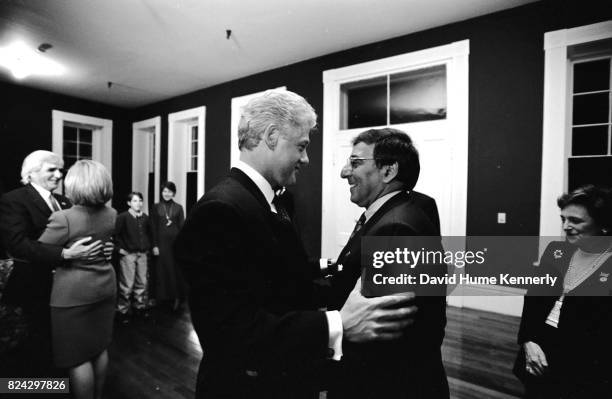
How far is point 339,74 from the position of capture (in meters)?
5.26

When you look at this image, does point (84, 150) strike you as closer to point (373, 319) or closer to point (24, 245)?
point (24, 245)

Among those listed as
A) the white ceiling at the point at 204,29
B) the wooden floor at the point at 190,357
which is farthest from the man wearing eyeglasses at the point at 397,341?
the white ceiling at the point at 204,29

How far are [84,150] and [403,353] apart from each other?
9.09 meters

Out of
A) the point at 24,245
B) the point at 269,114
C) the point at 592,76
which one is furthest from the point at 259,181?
the point at 592,76

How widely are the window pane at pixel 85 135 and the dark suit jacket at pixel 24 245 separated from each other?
7018 millimetres

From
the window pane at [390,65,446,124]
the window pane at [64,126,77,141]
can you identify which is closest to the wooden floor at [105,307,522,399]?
the window pane at [390,65,446,124]

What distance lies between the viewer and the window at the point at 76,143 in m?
7.95

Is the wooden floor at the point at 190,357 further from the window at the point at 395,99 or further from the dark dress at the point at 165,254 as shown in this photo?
the window at the point at 395,99

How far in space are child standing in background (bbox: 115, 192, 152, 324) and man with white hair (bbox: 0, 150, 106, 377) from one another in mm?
1938

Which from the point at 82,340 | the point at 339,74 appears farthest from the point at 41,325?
the point at 339,74

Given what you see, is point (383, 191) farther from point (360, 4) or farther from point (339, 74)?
point (339, 74)

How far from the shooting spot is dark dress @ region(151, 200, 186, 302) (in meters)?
4.86

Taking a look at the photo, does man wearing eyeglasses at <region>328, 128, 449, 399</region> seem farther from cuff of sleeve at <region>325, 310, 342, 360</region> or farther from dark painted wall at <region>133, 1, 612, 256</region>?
dark painted wall at <region>133, 1, 612, 256</region>

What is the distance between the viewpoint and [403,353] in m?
1.23
